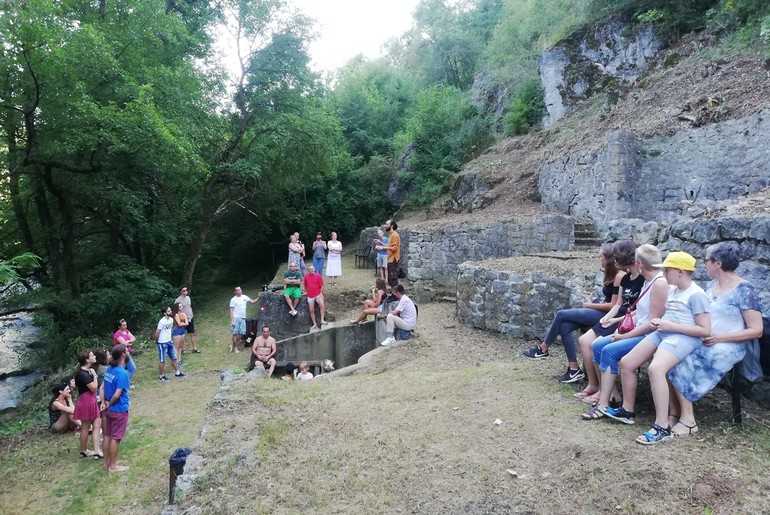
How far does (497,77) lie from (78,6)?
16.7 metres

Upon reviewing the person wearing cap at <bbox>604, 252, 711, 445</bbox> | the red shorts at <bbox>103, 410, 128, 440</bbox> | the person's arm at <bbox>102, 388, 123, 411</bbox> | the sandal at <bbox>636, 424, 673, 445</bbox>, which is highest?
the person wearing cap at <bbox>604, 252, 711, 445</bbox>

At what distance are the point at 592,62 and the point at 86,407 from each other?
1760 centimetres

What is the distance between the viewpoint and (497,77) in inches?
866

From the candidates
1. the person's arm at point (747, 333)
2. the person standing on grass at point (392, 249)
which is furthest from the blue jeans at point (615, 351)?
the person standing on grass at point (392, 249)

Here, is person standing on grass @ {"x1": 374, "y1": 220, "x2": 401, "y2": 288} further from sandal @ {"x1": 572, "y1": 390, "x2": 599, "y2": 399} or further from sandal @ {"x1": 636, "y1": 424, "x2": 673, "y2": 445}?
sandal @ {"x1": 636, "y1": 424, "x2": 673, "y2": 445}

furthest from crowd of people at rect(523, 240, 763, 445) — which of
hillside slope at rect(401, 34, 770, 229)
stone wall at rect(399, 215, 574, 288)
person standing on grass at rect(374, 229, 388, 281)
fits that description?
hillside slope at rect(401, 34, 770, 229)

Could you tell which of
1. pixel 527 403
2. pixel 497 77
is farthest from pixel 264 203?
pixel 527 403

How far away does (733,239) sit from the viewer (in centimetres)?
407

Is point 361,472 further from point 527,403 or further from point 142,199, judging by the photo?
point 142,199

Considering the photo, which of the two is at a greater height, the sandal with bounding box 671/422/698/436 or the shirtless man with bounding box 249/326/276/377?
the sandal with bounding box 671/422/698/436

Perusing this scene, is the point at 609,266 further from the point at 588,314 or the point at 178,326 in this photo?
the point at 178,326

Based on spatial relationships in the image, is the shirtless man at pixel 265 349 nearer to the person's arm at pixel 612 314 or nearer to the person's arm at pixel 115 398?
the person's arm at pixel 115 398

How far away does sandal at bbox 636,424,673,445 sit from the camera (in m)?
3.10

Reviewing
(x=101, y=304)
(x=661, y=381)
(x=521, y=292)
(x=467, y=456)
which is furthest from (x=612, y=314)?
(x=101, y=304)
